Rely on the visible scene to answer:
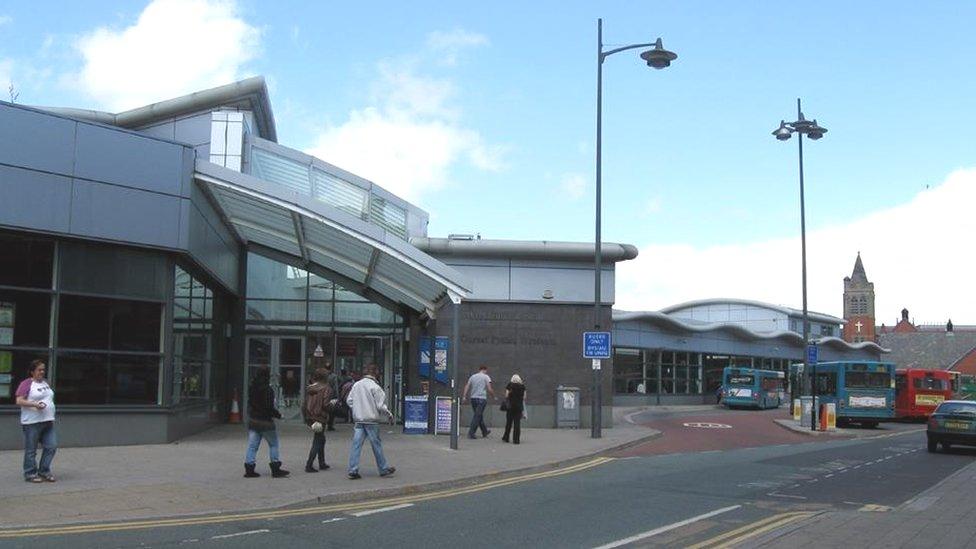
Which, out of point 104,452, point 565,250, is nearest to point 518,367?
point 565,250

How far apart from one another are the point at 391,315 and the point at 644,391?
981 inches

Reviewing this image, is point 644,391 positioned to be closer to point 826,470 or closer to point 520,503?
point 826,470

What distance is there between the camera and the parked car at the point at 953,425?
22.3 m

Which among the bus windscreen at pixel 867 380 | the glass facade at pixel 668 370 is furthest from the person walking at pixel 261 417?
the glass facade at pixel 668 370

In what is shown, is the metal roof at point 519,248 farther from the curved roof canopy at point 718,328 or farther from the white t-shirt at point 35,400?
the curved roof canopy at point 718,328

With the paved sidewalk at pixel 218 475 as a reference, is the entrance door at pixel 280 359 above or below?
above

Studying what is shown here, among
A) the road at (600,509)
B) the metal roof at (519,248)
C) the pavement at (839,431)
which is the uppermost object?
the metal roof at (519,248)

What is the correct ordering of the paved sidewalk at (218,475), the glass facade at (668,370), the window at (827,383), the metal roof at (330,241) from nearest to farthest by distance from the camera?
the paved sidewalk at (218,475)
the metal roof at (330,241)
the window at (827,383)
the glass facade at (668,370)

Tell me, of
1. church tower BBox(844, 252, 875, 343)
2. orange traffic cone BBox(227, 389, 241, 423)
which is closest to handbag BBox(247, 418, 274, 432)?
orange traffic cone BBox(227, 389, 241, 423)

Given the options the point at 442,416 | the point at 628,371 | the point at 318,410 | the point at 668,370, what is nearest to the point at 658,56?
the point at 442,416

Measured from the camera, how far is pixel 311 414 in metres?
13.7

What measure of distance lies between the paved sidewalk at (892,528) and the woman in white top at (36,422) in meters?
9.12

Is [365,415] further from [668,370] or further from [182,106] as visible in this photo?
[668,370]

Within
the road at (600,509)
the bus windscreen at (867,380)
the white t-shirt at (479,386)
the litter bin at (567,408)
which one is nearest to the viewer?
the road at (600,509)
